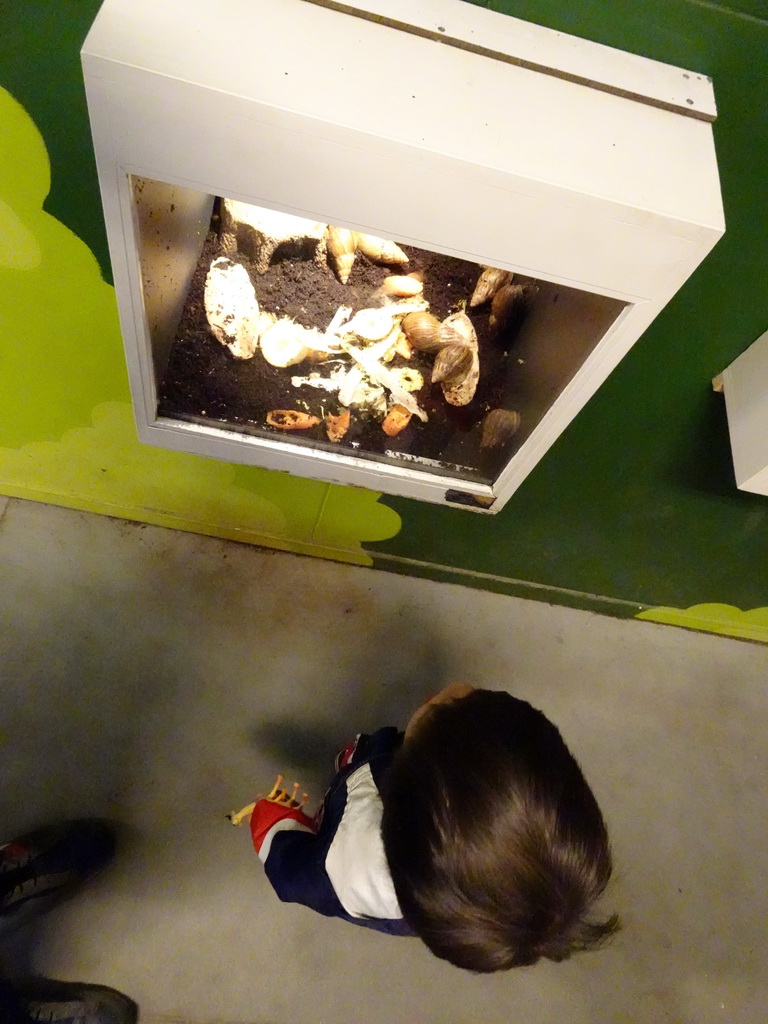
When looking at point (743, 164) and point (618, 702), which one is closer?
point (743, 164)

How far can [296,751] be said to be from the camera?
129 cm

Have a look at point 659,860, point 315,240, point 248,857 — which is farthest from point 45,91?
point 659,860

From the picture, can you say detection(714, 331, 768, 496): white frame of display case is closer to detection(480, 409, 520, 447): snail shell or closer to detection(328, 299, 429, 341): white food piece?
detection(480, 409, 520, 447): snail shell

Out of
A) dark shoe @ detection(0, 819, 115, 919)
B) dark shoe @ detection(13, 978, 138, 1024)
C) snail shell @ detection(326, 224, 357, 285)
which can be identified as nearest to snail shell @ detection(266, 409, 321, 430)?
snail shell @ detection(326, 224, 357, 285)

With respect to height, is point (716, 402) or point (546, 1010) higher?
point (716, 402)

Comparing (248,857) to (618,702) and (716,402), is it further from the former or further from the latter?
(716,402)

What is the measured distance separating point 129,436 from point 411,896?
0.87 meters

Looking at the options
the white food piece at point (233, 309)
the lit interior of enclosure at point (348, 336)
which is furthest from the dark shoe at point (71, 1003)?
the white food piece at point (233, 309)

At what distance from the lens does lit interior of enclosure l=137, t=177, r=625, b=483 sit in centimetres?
74

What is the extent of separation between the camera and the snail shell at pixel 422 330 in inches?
32.6

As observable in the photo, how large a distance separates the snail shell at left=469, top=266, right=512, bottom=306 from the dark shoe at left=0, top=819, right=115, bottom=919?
111 cm

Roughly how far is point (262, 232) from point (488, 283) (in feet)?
0.92

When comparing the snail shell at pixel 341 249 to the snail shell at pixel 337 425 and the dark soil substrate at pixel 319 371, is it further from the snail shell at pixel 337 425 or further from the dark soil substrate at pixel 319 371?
the snail shell at pixel 337 425

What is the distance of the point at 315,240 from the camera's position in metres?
0.76
